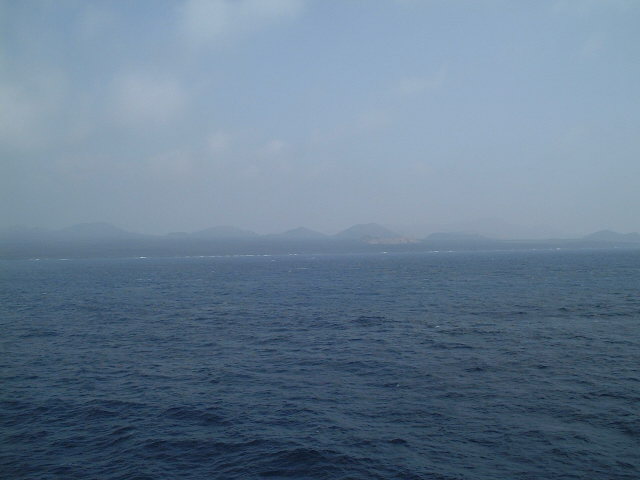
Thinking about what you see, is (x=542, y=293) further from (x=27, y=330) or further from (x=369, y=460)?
(x=27, y=330)

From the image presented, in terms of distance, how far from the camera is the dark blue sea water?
76.6 ft

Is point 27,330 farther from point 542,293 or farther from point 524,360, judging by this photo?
point 542,293

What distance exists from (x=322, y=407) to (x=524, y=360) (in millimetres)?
20123

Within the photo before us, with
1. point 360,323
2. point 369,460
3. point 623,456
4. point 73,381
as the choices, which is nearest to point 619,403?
point 623,456

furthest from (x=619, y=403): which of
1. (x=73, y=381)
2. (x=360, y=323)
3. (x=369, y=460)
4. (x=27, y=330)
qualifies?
(x=27, y=330)

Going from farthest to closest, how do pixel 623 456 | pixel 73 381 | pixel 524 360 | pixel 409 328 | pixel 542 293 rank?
pixel 542 293
pixel 409 328
pixel 524 360
pixel 73 381
pixel 623 456

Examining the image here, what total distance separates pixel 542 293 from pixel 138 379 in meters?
71.5

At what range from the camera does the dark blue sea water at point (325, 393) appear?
2336cm

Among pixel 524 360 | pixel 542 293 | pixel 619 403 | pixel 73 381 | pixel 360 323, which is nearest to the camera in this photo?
pixel 619 403

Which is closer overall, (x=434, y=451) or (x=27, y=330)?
(x=434, y=451)

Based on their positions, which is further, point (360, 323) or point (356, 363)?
point (360, 323)

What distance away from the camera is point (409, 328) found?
179ft

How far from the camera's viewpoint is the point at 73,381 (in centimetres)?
3653

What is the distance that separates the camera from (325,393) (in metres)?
33.0
